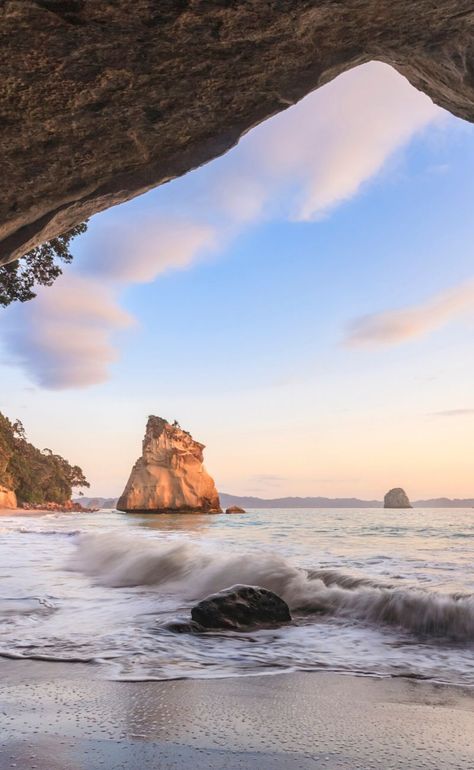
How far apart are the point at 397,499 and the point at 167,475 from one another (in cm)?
10042

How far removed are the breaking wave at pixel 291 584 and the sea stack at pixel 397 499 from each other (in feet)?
502

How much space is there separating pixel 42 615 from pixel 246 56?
6316mm

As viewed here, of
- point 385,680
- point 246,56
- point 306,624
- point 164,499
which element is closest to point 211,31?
point 246,56

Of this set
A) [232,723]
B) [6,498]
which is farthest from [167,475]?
[232,723]

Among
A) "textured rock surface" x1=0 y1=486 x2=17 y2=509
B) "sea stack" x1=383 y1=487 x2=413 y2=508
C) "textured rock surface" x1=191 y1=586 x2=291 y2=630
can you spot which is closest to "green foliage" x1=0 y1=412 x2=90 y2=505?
"textured rock surface" x1=0 y1=486 x2=17 y2=509

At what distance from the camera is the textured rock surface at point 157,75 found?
3.34 metres

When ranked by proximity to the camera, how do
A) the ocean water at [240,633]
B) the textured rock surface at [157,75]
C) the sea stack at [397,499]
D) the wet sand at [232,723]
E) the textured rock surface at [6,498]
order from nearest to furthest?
the wet sand at [232,723] < the textured rock surface at [157,75] < the ocean water at [240,633] < the textured rock surface at [6,498] < the sea stack at [397,499]

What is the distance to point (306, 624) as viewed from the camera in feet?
21.4

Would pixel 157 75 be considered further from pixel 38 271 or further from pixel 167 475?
pixel 167 475

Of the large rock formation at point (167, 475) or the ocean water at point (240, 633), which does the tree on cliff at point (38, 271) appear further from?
the large rock formation at point (167, 475)

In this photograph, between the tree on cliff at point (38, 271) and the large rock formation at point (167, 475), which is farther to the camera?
the large rock formation at point (167, 475)

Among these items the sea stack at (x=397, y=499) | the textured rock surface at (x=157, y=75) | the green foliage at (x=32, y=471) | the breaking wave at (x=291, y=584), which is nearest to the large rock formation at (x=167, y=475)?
the green foliage at (x=32, y=471)

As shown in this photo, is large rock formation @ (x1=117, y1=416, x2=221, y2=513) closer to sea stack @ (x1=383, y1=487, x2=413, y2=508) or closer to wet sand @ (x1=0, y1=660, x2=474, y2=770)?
wet sand @ (x1=0, y1=660, x2=474, y2=770)

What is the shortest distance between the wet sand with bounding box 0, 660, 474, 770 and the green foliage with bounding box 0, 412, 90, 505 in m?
72.1
